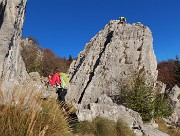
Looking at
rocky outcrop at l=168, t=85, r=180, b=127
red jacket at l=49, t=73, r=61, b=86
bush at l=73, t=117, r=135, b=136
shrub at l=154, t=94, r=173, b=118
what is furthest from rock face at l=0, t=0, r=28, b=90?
rocky outcrop at l=168, t=85, r=180, b=127

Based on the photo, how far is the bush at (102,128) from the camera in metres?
9.84

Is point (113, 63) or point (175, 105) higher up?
point (113, 63)

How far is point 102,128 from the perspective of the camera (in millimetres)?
9961

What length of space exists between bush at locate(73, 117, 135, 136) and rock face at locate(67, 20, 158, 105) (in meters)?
6.73

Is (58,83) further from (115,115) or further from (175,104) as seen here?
(175,104)

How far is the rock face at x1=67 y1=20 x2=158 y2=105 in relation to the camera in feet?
62.0

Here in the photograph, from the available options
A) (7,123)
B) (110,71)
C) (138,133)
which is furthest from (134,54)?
(7,123)

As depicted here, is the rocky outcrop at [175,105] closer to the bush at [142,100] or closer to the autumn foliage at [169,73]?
the bush at [142,100]

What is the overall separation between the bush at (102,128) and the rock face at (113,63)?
22.1 feet

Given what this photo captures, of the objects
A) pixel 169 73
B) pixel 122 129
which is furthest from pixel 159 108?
pixel 169 73

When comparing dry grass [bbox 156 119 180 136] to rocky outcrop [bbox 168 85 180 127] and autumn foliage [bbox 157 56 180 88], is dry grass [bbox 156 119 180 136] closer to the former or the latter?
rocky outcrop [bbox 168 85 180 127]

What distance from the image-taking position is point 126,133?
10188mm

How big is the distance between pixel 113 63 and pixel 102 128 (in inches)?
424

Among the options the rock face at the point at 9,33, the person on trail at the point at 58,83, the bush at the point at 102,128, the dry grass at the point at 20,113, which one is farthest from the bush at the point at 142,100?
the dry grass at the point at 20,113
